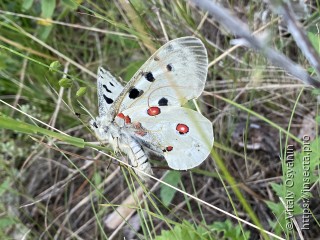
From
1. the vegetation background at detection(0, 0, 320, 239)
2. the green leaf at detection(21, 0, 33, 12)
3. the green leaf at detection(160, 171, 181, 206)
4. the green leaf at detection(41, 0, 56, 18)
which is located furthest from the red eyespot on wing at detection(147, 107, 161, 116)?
the green leaf at detection(21, 0, 33, 12)

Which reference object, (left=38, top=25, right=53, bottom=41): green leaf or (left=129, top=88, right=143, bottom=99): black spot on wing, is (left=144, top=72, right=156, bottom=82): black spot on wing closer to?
(left=129, top=88, right=143, bottom=99): black spot on wing

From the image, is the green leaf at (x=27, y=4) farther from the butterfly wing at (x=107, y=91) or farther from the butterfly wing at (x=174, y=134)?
the butterfly wing at (x=174, y=134)

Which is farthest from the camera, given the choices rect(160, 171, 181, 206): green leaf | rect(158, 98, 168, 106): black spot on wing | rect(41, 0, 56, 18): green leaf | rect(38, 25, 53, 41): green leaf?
rect(38, 25, 53, 41): green leaf

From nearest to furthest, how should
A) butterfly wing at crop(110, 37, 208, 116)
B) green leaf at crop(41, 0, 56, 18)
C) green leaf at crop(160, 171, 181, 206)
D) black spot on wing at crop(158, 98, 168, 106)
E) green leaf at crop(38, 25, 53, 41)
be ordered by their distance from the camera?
1. butterfly wing at crop(110, 37, 208, 116)
2. black spot on wing at crop(158, 98, 168, 106)
3. green leaf at crop(160, 171, 181, 206)
4. green leaf at crop(41, 0, 56, 18)
5. green leaf at crop(38, 25, 53, 41)

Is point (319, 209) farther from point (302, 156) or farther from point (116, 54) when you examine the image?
point (116, 54)

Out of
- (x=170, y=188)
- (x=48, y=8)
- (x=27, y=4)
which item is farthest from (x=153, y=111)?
(x=27, y=4)

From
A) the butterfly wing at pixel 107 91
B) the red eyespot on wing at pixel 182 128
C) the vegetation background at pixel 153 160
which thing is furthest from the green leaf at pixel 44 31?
the red eyespot on wing at pixel 182 128

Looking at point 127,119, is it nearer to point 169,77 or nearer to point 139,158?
point 139,158
